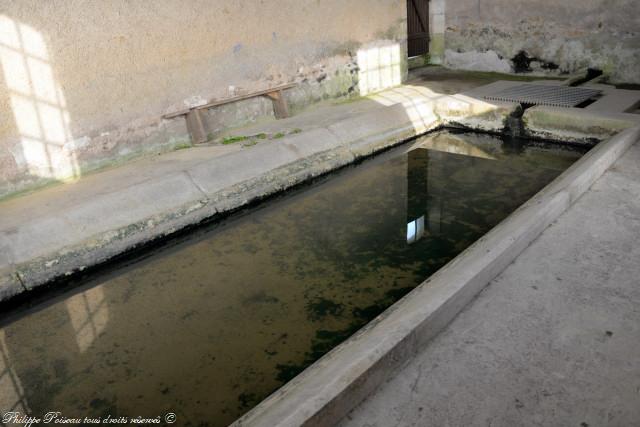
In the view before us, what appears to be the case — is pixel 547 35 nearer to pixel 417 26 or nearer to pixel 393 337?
pixel 417 26

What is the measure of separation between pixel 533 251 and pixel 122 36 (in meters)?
4.16

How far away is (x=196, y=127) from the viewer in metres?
5.49

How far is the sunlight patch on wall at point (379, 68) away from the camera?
24.6 ft

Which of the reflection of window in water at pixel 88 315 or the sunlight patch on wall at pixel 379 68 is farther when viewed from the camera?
the sunlight patch on wall at pixel 379 68

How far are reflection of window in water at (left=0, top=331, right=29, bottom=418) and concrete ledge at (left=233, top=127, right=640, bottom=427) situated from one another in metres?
1.52

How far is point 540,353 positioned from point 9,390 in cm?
276

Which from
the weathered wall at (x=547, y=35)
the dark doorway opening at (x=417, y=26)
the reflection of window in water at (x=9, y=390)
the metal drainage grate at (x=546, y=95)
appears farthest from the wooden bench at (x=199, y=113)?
the weathered wall at (x=547, y=35)

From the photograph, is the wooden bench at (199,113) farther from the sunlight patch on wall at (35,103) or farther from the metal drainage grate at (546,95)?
the metal drainage grate at (546,95)

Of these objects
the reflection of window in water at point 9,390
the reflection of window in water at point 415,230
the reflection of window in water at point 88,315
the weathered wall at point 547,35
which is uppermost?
the weathered wall at point 547,35

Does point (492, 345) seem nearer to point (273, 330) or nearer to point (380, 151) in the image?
point (273, 330)

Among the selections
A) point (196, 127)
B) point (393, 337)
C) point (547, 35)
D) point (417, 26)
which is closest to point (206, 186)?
point (196, 127)

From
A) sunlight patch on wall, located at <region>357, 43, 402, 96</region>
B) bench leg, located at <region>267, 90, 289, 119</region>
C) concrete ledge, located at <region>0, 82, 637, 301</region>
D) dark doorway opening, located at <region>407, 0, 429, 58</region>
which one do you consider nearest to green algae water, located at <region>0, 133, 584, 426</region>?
concrete ledge, located at <region>0, 82, 637, 301</region>

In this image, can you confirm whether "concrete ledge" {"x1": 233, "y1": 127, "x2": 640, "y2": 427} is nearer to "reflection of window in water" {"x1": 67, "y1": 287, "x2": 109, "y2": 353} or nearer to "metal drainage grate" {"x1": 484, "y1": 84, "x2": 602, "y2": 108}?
"reflection of window in water" {"x1": 67, "y1": 287, "x2": 109, "y2": 353}

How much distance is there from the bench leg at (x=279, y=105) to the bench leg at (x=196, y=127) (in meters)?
1.09
